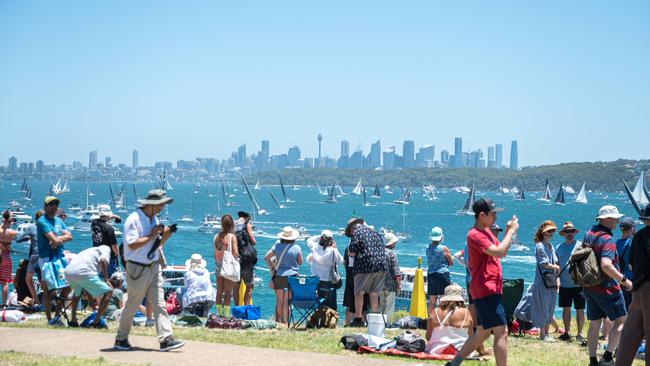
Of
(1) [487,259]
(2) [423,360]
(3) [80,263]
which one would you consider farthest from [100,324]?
(1) [487,259]

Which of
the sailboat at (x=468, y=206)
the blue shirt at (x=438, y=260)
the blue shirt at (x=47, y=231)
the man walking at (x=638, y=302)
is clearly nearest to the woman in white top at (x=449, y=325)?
the man walking at (x=638, y=302)

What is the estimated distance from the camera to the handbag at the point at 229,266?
42.0 ft

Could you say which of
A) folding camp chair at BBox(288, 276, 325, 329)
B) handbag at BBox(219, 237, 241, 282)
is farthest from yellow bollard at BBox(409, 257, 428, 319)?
handbag at BBox(219, 237, 241, 282)

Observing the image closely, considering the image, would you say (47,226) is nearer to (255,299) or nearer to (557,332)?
(557,332)

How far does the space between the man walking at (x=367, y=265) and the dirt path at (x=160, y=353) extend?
10.5ft

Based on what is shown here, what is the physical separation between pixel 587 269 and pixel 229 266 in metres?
5.65

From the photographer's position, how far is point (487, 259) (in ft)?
25.2

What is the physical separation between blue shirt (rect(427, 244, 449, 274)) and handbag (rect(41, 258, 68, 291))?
16.7ft

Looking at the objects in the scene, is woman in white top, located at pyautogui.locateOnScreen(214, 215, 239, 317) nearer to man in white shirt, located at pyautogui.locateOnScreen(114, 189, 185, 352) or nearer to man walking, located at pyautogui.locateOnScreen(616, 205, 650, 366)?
man in white shirt, located at pyautogui.locateOnScreen(114, 189, 185, 352)

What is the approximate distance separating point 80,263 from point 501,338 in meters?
5.19

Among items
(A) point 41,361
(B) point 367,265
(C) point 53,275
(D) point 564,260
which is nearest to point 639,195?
(D) point 564,260

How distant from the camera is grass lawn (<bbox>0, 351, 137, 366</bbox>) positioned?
312 inches

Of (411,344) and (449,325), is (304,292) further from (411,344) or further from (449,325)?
(449,325)

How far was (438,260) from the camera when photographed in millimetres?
12750
